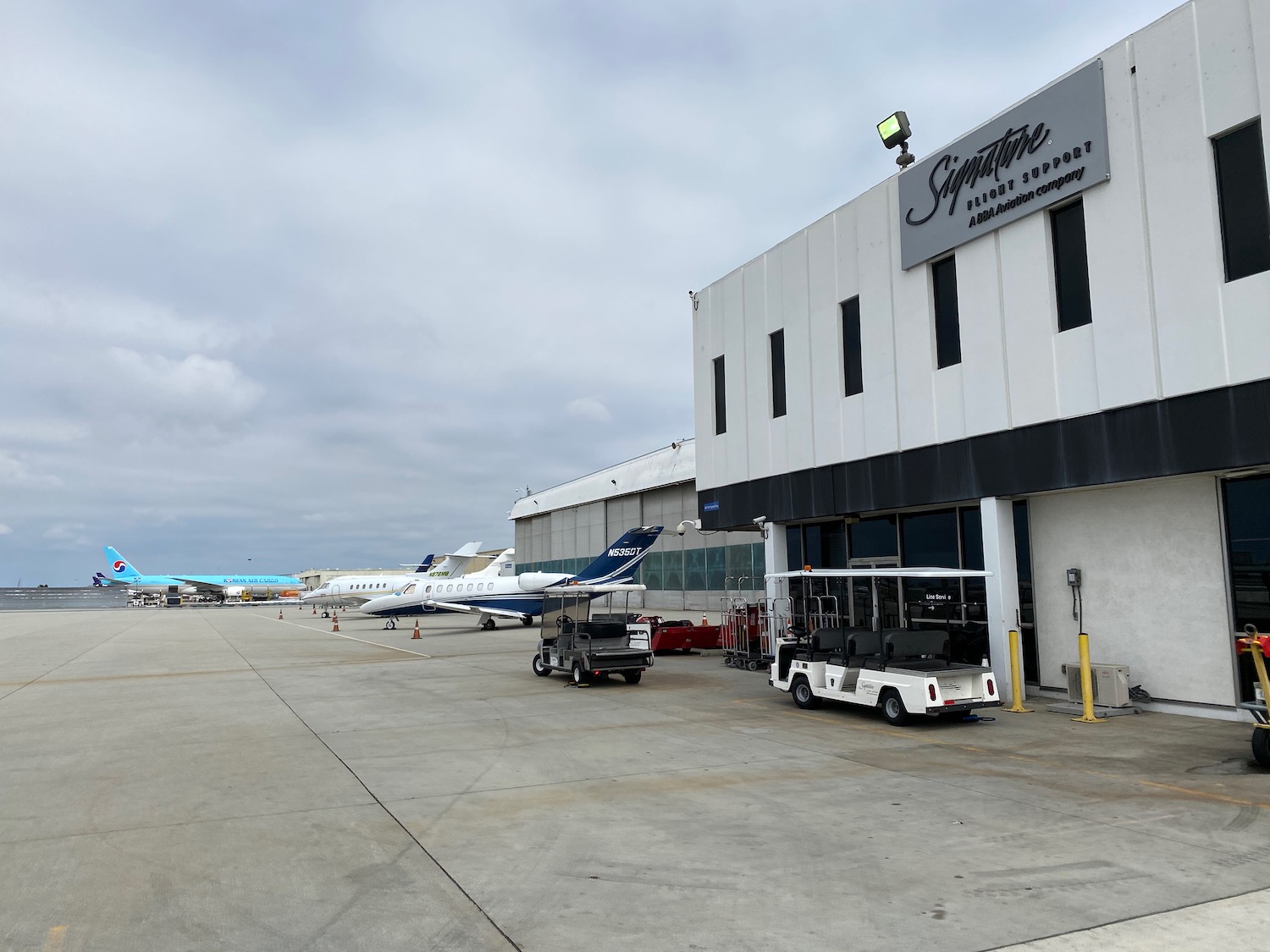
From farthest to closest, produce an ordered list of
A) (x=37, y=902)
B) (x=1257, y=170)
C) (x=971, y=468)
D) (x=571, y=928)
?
(x=971, y=468)
(x=1257, y=170)
(x=37, y=902)
(x=571, y=928)

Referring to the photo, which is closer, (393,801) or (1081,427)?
(393,801)

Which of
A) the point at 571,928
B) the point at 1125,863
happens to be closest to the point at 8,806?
the point at 571,928

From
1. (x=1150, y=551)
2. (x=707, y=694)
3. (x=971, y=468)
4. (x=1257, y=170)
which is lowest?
(x=707, y=694)

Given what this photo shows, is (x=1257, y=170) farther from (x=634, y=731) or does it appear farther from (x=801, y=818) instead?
(x=634, y=731)

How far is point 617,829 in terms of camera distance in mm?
8016

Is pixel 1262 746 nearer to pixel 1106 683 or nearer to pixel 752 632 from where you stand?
pixel 1106 683

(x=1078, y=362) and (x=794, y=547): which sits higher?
(x=1078, y=362)

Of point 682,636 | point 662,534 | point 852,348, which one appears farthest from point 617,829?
point 662,534

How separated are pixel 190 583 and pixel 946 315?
11588 cm

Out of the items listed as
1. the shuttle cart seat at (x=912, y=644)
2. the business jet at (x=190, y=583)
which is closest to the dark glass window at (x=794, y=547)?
the shuttle cart seat at (x=912, y=644)

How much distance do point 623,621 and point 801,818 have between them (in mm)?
12659

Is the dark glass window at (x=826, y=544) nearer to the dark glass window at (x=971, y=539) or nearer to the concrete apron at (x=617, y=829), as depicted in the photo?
the dark glass window at (x=971, y=539)

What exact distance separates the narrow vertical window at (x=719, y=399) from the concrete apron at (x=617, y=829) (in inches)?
438

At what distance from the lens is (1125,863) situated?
685cm
